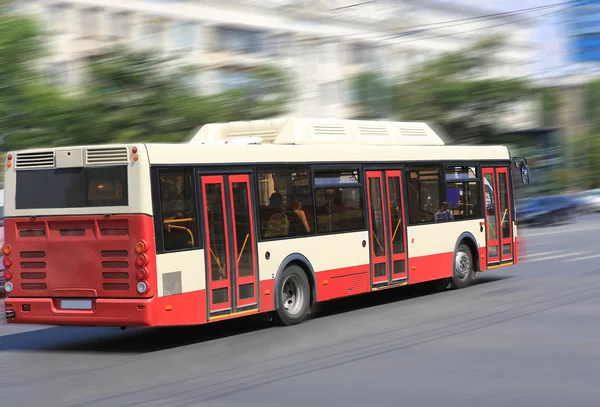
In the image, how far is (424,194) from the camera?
17734mm

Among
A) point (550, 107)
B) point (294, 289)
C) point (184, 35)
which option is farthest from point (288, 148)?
point (550, 107)

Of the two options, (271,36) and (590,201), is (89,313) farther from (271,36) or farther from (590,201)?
(590,201)

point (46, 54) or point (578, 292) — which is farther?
point (46, 54)

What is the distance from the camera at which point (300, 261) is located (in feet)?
48.3

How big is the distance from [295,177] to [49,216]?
359cm

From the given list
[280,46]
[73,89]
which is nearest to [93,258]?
[73,89]

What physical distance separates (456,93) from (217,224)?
4373 cm

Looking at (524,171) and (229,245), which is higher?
(524,171)

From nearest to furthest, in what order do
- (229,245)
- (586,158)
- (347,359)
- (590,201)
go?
(347,359) < (229,245) < (590,201) < (586,158)

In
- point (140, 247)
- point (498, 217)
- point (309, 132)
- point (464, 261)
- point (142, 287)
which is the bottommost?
point (464, 261)

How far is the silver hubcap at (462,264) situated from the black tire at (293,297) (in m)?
4.70

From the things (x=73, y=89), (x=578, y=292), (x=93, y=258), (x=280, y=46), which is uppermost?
(x=280, y=46)

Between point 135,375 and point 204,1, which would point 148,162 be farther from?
point 204,1

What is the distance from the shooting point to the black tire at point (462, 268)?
18697mm
